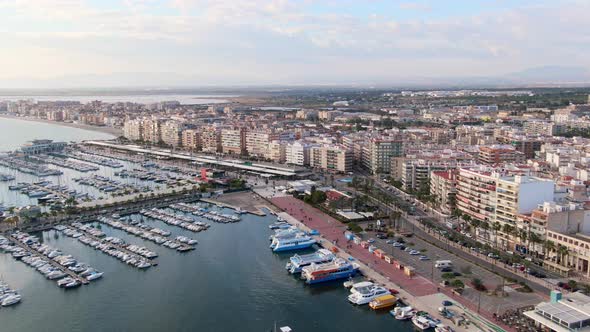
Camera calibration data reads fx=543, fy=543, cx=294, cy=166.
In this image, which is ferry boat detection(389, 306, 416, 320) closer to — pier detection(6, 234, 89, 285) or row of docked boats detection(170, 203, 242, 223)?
pier detection(6, 234, 89, 285)

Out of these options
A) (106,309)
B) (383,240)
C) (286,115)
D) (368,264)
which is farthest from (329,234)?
(286,115)

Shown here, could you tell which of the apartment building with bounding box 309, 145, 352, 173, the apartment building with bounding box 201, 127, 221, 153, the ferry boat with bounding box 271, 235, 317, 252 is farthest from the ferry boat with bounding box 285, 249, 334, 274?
the apartment building with bounding box 201, 127, 221, 153

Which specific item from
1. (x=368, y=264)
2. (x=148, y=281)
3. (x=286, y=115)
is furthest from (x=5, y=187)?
(x=286, y=115)

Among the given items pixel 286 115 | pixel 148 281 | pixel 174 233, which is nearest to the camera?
pixel 148 281

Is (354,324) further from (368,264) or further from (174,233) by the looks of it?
(174,233)

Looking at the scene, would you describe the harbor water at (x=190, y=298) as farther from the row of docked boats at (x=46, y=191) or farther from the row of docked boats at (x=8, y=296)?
the row of docked boats at (x=46, y=191)

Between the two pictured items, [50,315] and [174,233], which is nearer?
[50,315]

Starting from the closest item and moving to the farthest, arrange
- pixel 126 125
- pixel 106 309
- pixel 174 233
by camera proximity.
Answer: pixel 106 309 < pixel 174 233 < pixel 126 125
